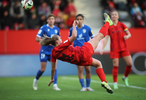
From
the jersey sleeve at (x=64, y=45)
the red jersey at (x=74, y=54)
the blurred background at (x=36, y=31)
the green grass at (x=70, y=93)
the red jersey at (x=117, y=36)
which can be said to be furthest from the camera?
the blurred background at (x=36, y=31)

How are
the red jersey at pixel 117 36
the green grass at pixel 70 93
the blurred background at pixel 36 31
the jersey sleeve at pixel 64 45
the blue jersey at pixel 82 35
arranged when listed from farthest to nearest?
1. the blurred background at pixel 36 31
2. the red jersey at pixel 117 36
3. the blue jersey at pixel 82 35
4. the green grass at pixel 70 93
5. the jersey sleeve at pixel 64 45

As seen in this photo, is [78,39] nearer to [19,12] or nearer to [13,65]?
[13,65]

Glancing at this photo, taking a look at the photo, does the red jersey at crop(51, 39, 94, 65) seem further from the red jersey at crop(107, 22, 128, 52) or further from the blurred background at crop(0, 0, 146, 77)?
the blurred background at crop(0, 0, 146, 77)

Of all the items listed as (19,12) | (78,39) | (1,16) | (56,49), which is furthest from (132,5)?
(56,49)

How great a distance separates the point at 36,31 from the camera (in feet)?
51.1

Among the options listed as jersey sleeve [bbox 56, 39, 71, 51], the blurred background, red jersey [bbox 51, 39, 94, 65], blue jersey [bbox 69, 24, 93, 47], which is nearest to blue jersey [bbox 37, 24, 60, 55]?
blue jersey [bbox 69, 24, 93, 47]

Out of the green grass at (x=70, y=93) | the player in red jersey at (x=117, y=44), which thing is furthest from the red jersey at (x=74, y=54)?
the player in red jersey at (x=117, y=44)

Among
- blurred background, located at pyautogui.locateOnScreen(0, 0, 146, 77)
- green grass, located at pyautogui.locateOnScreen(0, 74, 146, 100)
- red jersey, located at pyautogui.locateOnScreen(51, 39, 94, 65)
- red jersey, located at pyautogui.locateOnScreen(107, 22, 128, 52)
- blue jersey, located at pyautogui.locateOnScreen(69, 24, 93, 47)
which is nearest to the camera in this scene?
red jersey, located at pyautogui.locateOnScreen(51, 39, 94, 65)

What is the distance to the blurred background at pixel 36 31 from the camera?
1448 cm

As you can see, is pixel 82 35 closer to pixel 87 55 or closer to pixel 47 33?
pixel 47 33

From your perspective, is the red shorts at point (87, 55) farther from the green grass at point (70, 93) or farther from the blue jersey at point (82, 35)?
the blue jersey at point (82, 35)

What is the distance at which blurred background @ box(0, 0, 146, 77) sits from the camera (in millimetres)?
14479

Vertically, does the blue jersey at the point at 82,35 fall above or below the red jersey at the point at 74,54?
above

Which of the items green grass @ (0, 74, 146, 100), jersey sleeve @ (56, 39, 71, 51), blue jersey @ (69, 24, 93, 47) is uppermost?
blue jersey @ (69, 24, 93, 47)
